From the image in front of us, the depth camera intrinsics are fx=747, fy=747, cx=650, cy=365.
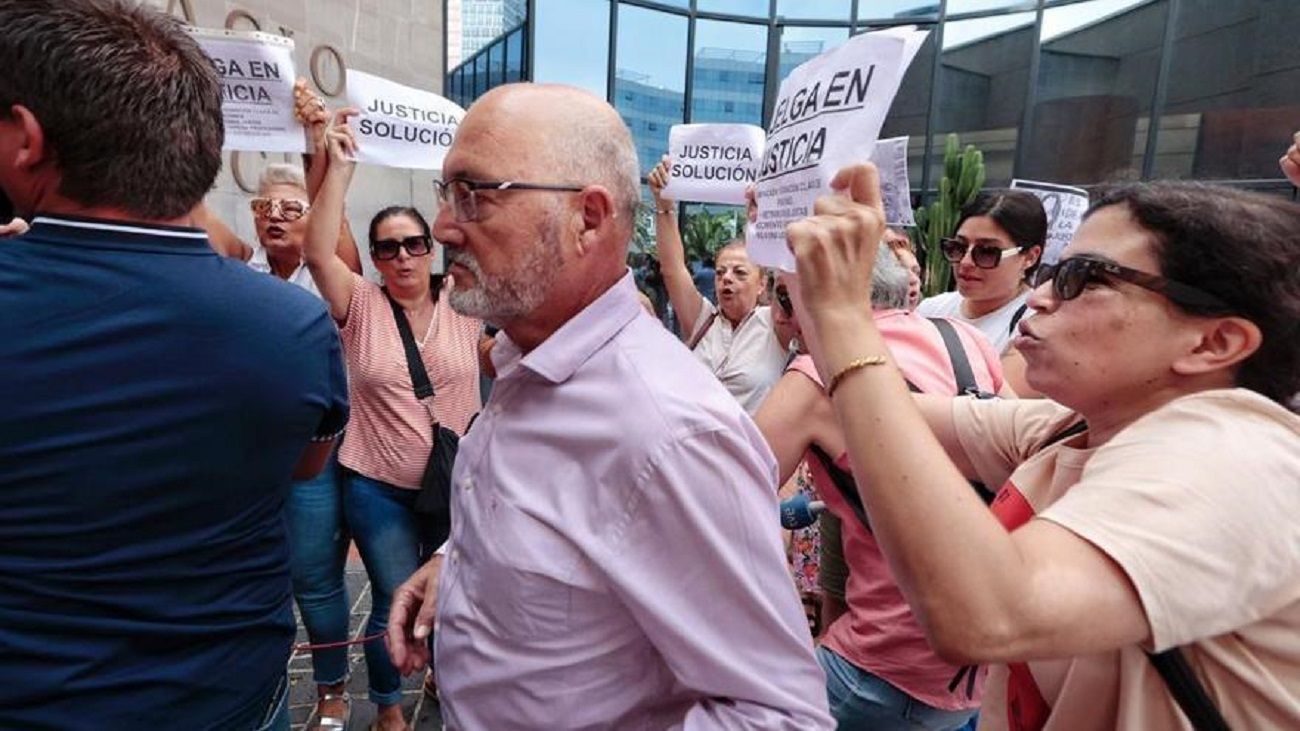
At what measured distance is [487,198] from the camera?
1.26 meters

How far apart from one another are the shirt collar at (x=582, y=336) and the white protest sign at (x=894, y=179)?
1072mm

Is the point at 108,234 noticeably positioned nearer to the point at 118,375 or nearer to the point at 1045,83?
the point at 118,375

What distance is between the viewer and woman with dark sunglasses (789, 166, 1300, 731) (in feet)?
2.76

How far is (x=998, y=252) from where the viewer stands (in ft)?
10.0

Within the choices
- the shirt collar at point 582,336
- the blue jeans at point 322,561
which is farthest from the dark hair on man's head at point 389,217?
the shirt collar at point 582,336

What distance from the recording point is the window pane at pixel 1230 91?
11.2m

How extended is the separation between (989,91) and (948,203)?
3.47m

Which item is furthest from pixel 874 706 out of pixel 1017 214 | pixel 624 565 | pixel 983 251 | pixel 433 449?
pixel 1017 214

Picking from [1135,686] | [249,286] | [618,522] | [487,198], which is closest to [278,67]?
[249,286]

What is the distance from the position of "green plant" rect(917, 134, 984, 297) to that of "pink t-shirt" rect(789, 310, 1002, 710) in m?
10.7

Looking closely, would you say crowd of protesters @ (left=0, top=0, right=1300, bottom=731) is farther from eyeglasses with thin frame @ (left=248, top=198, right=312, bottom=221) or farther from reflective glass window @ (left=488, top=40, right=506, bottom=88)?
reflective glass window @ (left=488, top=40, right=506, bottom=88)

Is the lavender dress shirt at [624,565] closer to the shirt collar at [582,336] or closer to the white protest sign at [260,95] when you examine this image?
the shirt collar at [582,336]

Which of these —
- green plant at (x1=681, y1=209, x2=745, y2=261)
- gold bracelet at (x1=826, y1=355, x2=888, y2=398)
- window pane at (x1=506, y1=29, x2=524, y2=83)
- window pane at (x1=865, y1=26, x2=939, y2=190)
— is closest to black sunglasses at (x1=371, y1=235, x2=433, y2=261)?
gold bracelet at (x1=826, y1=355, x2=888, y2=398)

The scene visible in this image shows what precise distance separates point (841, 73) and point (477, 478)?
0.98m
